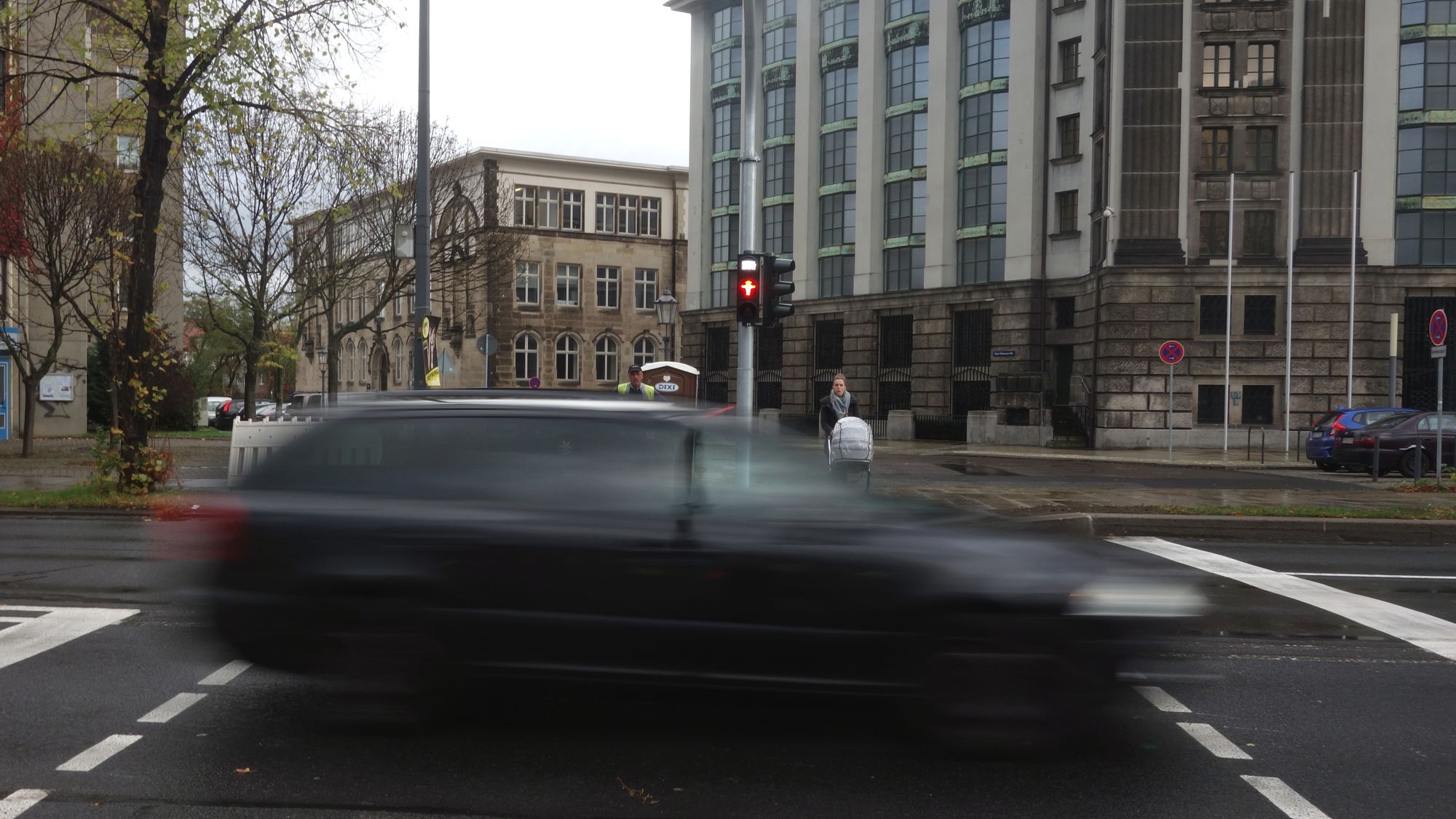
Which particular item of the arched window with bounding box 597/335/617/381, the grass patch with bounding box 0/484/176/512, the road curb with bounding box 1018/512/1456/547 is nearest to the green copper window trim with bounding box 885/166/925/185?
the arched window with bounding box 597/335/617/381

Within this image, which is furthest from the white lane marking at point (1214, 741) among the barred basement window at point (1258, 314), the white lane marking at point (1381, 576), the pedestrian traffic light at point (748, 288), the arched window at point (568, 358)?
the arched window at point (568, 358)

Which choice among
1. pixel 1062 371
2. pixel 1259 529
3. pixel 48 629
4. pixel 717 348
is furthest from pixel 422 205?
pixel 717 348

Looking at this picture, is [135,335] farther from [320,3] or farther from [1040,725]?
[1040,725]

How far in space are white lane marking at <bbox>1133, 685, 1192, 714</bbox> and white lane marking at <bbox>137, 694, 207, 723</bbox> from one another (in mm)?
4356

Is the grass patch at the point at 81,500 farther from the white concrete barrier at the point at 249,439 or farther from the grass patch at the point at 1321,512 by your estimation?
the grass patch at the point at 1321,512

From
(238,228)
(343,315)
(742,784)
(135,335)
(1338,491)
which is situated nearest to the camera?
(742,784)

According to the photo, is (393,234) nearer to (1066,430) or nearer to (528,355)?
(1066,430)

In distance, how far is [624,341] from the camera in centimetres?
7106

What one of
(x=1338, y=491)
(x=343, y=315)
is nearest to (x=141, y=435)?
(x=1338, y=491)

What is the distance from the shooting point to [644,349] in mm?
71938

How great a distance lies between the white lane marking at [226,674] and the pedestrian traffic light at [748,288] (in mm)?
7845

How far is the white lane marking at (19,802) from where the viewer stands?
4.36m

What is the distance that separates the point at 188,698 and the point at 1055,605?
398 centimetres

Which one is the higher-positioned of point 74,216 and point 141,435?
point 74,216
